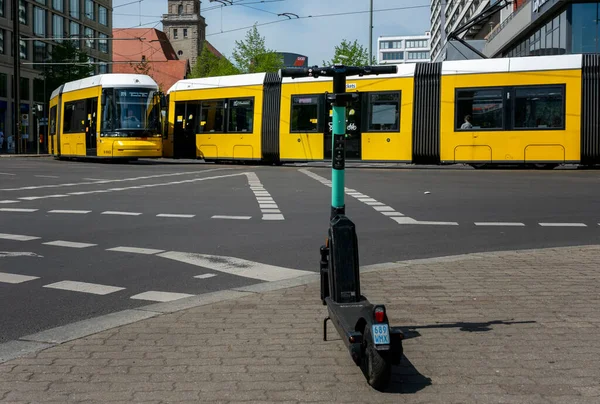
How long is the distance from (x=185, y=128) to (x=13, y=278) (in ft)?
85.0

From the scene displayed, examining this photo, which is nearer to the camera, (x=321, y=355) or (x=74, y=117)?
(x=321, y=355)

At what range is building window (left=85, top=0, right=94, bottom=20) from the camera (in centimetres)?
8388

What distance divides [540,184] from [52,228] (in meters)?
11.8

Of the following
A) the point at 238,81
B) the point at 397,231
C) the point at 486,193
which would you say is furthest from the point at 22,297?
the point at 238,81

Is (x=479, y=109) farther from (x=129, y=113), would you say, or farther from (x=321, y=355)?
(x=321, y=355)

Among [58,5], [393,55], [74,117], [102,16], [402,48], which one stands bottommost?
[74,117]

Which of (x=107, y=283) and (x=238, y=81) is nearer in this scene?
(x=107, y=283)

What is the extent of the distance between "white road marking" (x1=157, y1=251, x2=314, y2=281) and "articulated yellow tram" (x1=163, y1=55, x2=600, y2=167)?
1439 centimetres

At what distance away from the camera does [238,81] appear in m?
31.3

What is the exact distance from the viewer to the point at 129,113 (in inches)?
1268

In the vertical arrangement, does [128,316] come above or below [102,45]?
below

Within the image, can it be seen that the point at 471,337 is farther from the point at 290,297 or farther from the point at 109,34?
the point at 109,34

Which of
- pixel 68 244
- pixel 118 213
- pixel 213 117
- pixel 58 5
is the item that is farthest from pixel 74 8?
pixel 68 244

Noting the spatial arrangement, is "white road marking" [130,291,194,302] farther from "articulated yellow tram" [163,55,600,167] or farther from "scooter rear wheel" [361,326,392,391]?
"articulated yellow tram" [163,55,600,167]
